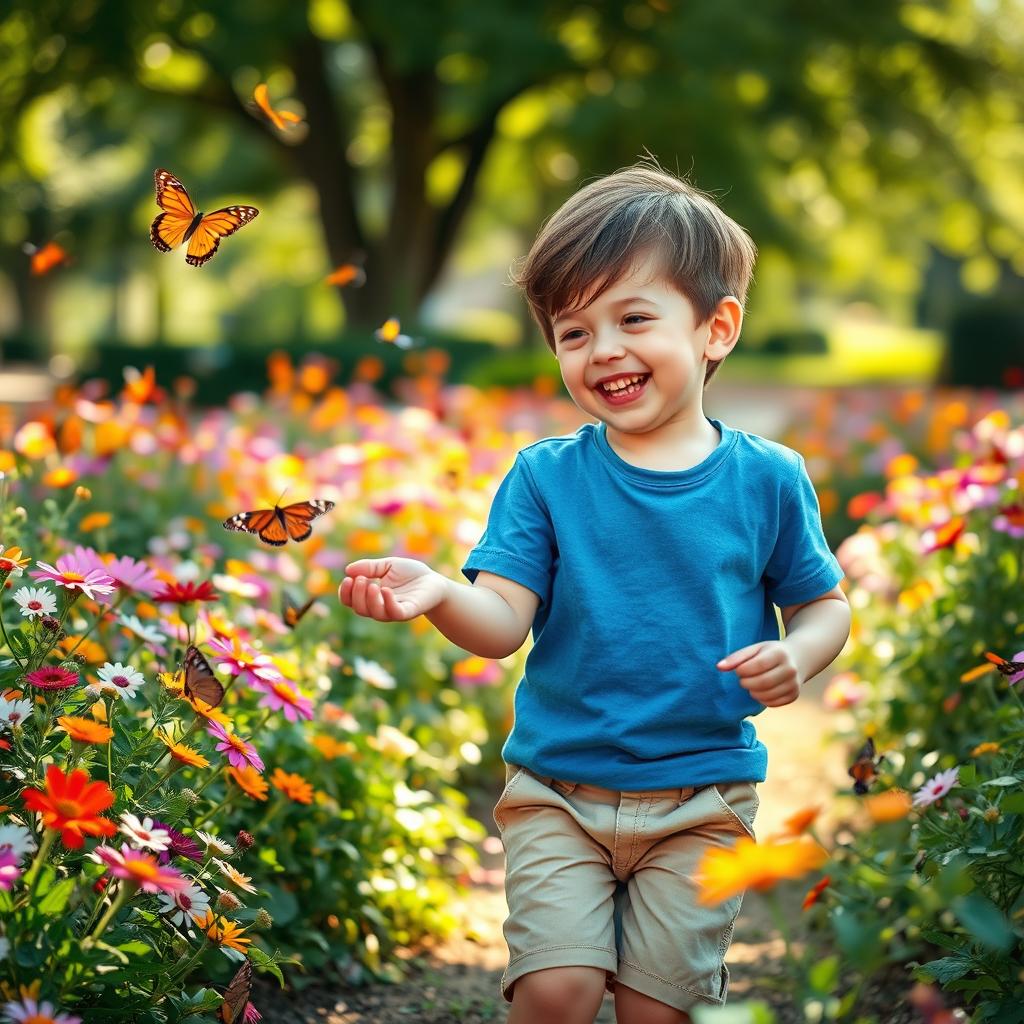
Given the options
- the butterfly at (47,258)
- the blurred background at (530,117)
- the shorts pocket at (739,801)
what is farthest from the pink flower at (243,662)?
the blurred background at (530,117)

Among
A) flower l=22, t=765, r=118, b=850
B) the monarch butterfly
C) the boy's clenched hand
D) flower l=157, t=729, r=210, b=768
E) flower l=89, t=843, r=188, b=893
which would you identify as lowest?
flower l=89, t=843, r=188, b=893

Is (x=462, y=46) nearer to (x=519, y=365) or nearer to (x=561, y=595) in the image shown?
(x=519, y=365)

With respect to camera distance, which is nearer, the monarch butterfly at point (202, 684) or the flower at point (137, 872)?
the flower at point (137, 872)

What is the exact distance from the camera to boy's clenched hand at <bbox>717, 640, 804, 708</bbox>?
189 cm

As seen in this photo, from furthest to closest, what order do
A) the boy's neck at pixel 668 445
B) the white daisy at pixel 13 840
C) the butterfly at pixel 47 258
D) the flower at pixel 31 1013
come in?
the butterfly at pixel 47 258, the boy's neck at pixel 668 445, the white daisy at pixel 13 840, the flower at pixel 31 1013

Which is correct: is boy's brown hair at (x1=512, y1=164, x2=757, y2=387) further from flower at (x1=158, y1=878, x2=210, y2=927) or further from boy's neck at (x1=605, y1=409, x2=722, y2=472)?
flower at (x1=158, y1=878, x2=210, y2=927)

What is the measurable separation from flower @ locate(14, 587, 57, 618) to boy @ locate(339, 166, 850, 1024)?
44 cm

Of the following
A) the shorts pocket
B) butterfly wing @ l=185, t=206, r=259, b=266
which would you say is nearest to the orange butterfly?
butterfly wing @ l=185, t=206, r=259, b=266

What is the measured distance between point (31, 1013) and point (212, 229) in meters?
1.22

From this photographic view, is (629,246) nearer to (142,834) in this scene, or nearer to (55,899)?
(142,834)

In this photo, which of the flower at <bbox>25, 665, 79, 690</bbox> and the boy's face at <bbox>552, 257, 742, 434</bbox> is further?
the boy's face at <bbox>552, 257, 742, 434</bbox>

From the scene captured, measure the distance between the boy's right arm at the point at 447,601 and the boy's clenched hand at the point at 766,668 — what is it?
0.39 meters

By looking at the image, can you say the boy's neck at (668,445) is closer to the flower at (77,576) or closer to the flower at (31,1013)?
the flower at (77,576)

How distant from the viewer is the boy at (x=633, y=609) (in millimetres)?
2098
